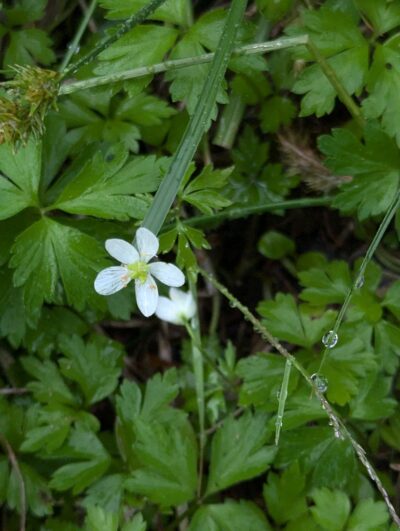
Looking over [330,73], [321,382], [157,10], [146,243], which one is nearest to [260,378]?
[321,382]

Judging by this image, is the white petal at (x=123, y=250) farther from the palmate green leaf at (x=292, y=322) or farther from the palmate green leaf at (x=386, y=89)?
the palmate green leaf at (x=386, y=89)

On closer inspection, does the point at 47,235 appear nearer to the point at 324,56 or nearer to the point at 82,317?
the point at 82,317

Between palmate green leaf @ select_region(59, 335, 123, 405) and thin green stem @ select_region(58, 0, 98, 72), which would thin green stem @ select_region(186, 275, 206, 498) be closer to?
palmate green leaf @ select_region(59, 335, 123, 405)

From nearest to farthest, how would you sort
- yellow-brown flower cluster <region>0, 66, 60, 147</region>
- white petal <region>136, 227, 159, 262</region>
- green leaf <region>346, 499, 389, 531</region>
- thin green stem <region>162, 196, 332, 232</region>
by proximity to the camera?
yellow-brown flower cluster <region>0, 66, 60, 147</region> → white petal <region>136, 227, 159, 262</region> → green leaf <region>346, 499, 389, 531</region> → thin green stem <region>162, 196, 332, 232</region>

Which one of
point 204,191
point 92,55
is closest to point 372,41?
point 204,191

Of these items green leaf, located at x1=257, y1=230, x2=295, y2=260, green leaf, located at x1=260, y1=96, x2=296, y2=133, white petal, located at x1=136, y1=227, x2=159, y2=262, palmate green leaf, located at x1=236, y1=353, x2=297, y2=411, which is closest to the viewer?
white petal, located at x1=136, y1=227, x2=159, y2=262

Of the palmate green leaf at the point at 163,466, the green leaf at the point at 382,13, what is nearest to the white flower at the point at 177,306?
the palmate green leaf at the point at 163,466

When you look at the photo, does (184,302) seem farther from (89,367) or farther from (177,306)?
(89,367)

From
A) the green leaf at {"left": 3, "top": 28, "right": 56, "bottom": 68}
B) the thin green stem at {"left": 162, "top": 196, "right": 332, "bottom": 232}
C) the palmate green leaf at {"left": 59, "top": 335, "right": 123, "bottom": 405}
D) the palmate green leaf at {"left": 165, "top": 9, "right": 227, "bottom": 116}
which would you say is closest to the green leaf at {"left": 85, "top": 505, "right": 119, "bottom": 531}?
the palmate green leaf at {"left": 59, "top": 335, "right": 123, "bottom": 405}
